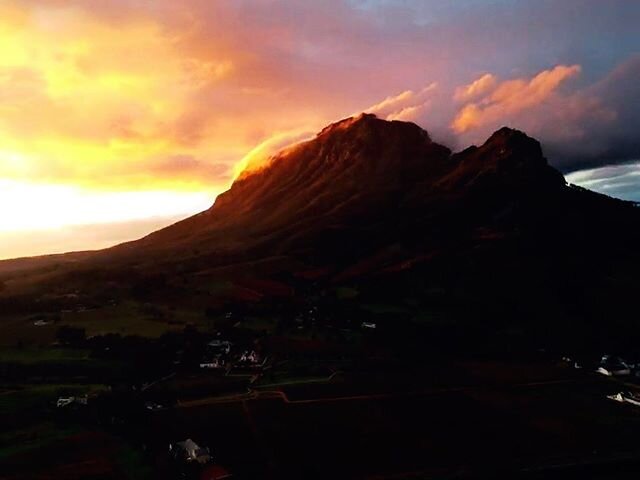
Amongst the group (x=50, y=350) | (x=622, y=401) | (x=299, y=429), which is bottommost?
(x=622, y=401)

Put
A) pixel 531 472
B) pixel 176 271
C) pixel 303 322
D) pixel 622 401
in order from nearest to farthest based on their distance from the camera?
1. pixel 531 472
2. pixel 622 401
3. pixel 303 322
4. pixel 176 271

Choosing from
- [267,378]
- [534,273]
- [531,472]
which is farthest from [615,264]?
[531,472]

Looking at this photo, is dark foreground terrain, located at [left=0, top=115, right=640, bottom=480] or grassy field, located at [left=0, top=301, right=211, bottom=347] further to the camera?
grassy field, located at [left=0, top=301, right=211, bottom=347]

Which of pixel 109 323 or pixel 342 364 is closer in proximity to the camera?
pixel 342 364

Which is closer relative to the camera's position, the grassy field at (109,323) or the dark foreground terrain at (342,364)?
the dark foreground terrain at (342,364)

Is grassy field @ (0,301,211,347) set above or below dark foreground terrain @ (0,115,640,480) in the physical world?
above

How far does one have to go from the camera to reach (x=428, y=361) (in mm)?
107000

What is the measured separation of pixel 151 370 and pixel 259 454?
39641 mm

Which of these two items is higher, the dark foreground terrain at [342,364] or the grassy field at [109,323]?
the grassy field at [109,323]

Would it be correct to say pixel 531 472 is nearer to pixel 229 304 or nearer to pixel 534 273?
pixel 229 304

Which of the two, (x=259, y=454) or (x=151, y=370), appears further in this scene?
(x=151, y=370)

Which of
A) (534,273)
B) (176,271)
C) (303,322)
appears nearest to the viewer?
(303,322)

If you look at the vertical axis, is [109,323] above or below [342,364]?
above

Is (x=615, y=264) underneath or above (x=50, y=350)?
A: underneath
